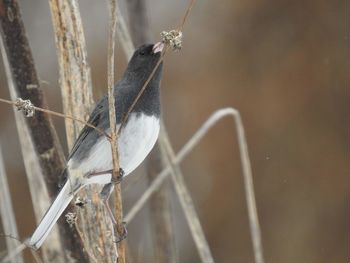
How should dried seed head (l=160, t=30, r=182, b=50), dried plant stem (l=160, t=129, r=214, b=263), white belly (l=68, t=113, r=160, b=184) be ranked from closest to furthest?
dried seed head (l=160, t=30, r=182, b=50)
white belly (l=68, t=113, r=160, b=184)
dried plant stem (l=160, t=129, r=214, b=263)

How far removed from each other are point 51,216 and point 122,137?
0.29 meters

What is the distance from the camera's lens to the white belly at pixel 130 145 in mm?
1861

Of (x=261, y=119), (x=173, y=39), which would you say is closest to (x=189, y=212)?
(x=173, y=39)

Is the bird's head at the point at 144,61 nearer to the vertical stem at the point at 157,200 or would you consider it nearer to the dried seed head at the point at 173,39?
the vertical stem at the point at 157,200

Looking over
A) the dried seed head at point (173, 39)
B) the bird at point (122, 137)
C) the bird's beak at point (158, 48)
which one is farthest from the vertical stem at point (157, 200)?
the dried seed head at point (173, 39)

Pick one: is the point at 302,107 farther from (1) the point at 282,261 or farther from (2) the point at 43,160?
(2) the point at 43,160

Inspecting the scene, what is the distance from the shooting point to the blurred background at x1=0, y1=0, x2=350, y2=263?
14.7 ft

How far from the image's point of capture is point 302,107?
4641 millimetres

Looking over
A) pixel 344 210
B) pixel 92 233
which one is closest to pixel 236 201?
pixel 344 210

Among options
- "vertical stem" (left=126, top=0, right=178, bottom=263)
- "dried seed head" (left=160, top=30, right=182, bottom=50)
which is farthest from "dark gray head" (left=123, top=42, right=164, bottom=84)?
"dried seed head" (left=160, top=30, right=182, bottom=50)

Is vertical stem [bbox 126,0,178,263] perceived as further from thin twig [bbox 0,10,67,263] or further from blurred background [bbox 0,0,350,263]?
blurred background [bbox 0,0,350,263]

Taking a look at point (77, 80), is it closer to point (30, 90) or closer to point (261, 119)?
point (30, 90)

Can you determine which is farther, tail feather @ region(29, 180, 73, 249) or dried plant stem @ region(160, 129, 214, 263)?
dried plant stem @ region(160, 129, 214, 263)

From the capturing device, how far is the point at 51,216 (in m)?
1.81
